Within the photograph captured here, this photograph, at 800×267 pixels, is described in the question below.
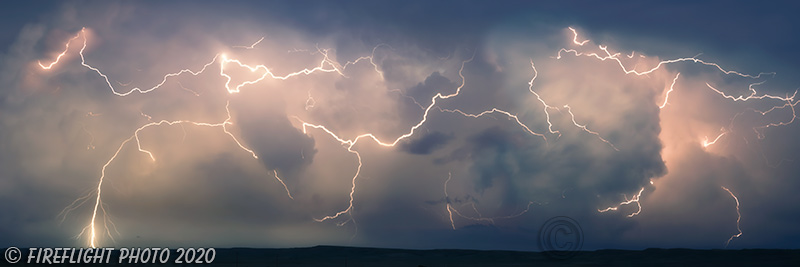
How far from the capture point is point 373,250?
81562mm

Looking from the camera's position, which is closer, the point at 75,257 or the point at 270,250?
the point at 75,257

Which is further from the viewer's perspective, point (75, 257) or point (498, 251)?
point (498, 251)

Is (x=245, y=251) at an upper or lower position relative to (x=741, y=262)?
upper

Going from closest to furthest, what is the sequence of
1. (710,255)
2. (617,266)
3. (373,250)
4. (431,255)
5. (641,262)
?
(617,266) → (641,262) → (710,255) → (431,255) → (373,250)

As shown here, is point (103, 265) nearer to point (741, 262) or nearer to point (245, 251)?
point (245, 251)

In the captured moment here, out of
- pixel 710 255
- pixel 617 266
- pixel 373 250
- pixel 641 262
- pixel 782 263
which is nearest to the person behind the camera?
pixel 782 263

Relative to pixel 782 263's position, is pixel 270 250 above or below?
above

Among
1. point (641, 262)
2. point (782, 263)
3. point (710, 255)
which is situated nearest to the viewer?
point (782, 263)

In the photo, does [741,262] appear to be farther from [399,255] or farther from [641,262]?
[399,255]

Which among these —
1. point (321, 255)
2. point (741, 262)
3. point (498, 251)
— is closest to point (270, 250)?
point (321, 255)

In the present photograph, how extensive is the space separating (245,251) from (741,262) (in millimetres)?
60995

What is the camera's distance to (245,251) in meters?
82.7

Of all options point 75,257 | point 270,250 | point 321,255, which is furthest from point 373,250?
point 75,257

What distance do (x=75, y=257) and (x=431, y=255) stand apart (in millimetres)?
37379
